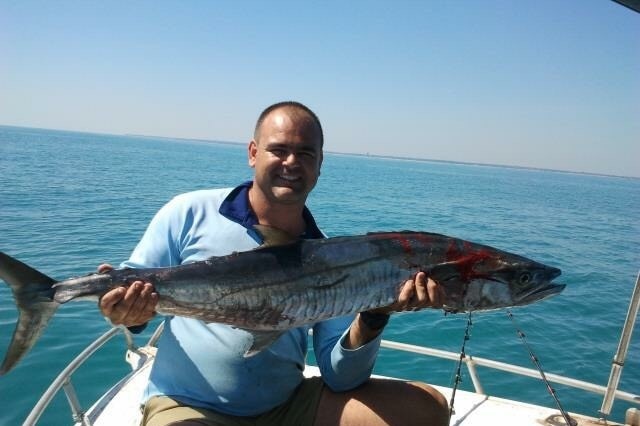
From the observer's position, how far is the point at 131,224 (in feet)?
69.2

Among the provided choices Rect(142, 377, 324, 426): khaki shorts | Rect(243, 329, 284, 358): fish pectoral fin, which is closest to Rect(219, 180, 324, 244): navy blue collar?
Rect(243, 329, 284, 358): fish pectoral fin

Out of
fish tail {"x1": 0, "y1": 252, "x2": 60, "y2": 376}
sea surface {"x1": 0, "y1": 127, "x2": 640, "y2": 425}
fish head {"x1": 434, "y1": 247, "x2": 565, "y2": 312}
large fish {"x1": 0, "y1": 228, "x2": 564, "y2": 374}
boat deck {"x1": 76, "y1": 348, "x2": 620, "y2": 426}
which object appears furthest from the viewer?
sea surface {"x1": 0, "y1": 127, "x2": 640, "y2": 425}

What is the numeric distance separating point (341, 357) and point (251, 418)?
78 centimetres

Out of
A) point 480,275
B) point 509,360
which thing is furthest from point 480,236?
point 480,275

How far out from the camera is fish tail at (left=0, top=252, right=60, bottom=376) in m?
2.71

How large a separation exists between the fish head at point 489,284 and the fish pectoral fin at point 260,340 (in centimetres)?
120

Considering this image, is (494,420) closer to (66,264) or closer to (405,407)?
(405,407)

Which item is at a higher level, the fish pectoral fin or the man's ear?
the man's ear

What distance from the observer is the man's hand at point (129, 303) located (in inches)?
109

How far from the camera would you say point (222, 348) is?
10.00ft

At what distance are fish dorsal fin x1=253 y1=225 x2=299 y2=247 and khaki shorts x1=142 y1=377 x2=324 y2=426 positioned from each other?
1.20 m

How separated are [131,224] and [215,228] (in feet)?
64.4

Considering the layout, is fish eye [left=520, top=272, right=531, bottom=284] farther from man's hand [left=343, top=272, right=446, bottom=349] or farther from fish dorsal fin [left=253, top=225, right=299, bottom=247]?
fish dorsal fin [left=253, top=225, right=299, bottom=247]

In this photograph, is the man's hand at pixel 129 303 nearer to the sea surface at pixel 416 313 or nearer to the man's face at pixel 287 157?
the man's face at pixel 287 157
